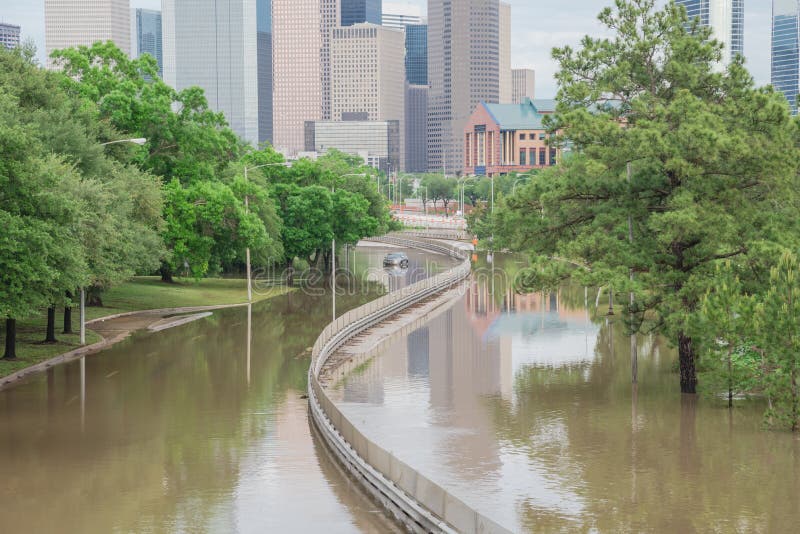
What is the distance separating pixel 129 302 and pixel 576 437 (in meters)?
41.8

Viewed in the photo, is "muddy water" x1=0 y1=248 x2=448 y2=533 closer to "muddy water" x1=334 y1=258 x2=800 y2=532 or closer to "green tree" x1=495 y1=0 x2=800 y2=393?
"muddy water" x1=334 y1=258 x2=800 y2=532

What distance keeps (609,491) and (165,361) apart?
26.9 m

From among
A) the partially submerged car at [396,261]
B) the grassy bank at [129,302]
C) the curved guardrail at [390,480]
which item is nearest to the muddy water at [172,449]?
the curved guardrail at [390,480]

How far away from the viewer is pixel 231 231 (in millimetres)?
72750

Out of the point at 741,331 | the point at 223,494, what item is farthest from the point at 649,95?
the point at 223,494

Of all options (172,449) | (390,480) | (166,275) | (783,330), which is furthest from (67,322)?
(783,330)

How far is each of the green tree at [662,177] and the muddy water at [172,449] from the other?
1130 cm

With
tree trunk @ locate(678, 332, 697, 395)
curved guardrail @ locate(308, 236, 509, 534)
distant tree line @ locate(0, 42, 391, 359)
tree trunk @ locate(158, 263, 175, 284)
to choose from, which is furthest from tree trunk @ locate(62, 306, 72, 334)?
tree trunk @ locate(678, 332, 697, 395)

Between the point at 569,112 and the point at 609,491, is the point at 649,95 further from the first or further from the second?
the point at 609,491

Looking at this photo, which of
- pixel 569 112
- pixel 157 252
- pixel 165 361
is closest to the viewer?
pixel 569 112

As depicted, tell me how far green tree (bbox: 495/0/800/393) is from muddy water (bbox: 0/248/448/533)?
11.3 m

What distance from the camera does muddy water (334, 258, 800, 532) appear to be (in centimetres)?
2570

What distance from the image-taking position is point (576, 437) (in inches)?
1325

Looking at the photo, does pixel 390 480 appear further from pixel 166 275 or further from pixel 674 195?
pixel 166 275
